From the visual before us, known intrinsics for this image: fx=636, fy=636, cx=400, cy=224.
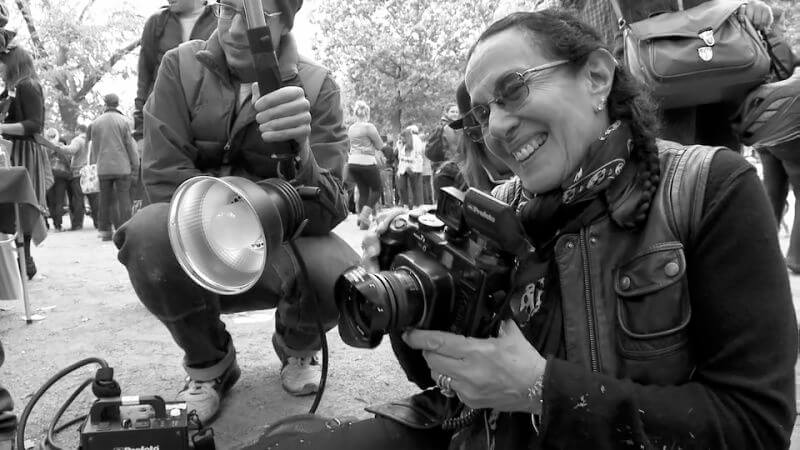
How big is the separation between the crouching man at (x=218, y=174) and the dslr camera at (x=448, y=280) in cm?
93

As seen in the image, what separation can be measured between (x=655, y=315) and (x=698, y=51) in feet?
3.90

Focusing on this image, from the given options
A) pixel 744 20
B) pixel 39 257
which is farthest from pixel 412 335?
pixel 39 257

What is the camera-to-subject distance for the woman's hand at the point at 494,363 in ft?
3.52

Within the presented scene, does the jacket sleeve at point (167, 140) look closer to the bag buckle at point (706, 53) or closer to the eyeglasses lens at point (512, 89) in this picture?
the eyeglasses lens at point (512, 89)

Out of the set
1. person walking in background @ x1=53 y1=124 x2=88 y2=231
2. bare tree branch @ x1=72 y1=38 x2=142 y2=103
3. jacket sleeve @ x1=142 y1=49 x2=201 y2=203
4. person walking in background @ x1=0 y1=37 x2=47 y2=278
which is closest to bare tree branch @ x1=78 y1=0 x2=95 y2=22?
bare tree branch @ x1=72 y1=38 x2=142 y2=103

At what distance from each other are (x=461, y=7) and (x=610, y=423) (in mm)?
19869

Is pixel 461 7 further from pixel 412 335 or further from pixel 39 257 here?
pixel 412 335

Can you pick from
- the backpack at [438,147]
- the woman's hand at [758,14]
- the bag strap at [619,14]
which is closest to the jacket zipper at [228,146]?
the bag strap at [619,14]

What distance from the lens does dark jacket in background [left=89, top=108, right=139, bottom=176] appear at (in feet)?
24.9

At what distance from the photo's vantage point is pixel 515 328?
3.58ft

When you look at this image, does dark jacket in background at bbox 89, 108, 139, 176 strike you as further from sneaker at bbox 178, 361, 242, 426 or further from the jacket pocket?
the jacket pocket

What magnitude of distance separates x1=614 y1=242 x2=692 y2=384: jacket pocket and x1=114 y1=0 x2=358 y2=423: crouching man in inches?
44.3

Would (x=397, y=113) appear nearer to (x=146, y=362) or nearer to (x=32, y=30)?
(x=32, y=30)

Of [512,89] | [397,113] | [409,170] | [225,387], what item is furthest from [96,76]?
[512,89]
